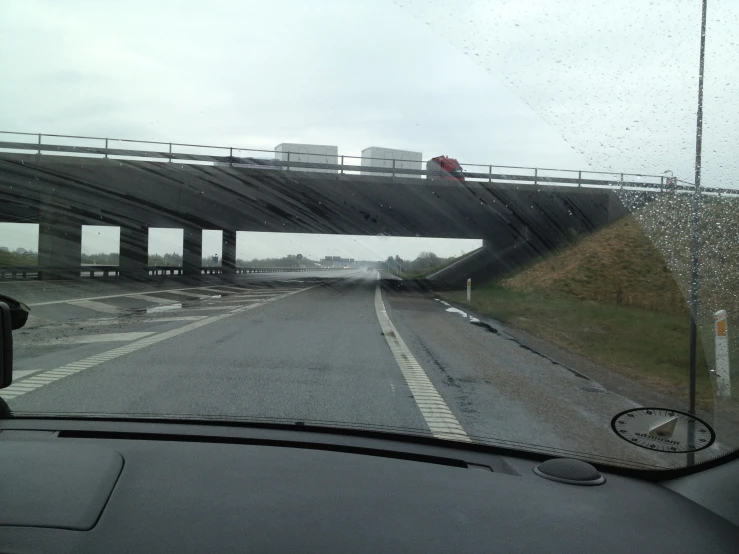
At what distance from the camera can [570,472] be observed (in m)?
3.51

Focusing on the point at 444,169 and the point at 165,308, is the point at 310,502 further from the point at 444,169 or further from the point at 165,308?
the point at 444,169

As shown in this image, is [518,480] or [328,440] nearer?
[518,480]

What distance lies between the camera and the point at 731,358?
8.36 m

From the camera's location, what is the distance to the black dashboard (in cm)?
259

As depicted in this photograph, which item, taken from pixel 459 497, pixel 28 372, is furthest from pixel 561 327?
pixel 459 497

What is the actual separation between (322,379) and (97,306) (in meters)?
13.3

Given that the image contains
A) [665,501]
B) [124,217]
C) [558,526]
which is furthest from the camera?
[124,217]

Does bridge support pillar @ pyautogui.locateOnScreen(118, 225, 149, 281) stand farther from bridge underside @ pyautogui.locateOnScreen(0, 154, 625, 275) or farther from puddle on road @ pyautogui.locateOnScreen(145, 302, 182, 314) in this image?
puddle on road @ pyautogui.locateOnScreen(145, 302, 182, 314)

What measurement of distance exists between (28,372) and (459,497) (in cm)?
632

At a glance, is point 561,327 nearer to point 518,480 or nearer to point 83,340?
point 83,340

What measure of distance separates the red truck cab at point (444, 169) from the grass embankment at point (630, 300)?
628cm

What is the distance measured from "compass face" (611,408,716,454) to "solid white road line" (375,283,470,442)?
1.15 meters

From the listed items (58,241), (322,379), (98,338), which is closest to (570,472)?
(322,379)

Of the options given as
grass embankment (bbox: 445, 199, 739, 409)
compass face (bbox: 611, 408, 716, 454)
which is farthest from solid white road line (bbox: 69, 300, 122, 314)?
compass face (bbox: 611, 408, 716, 454)
